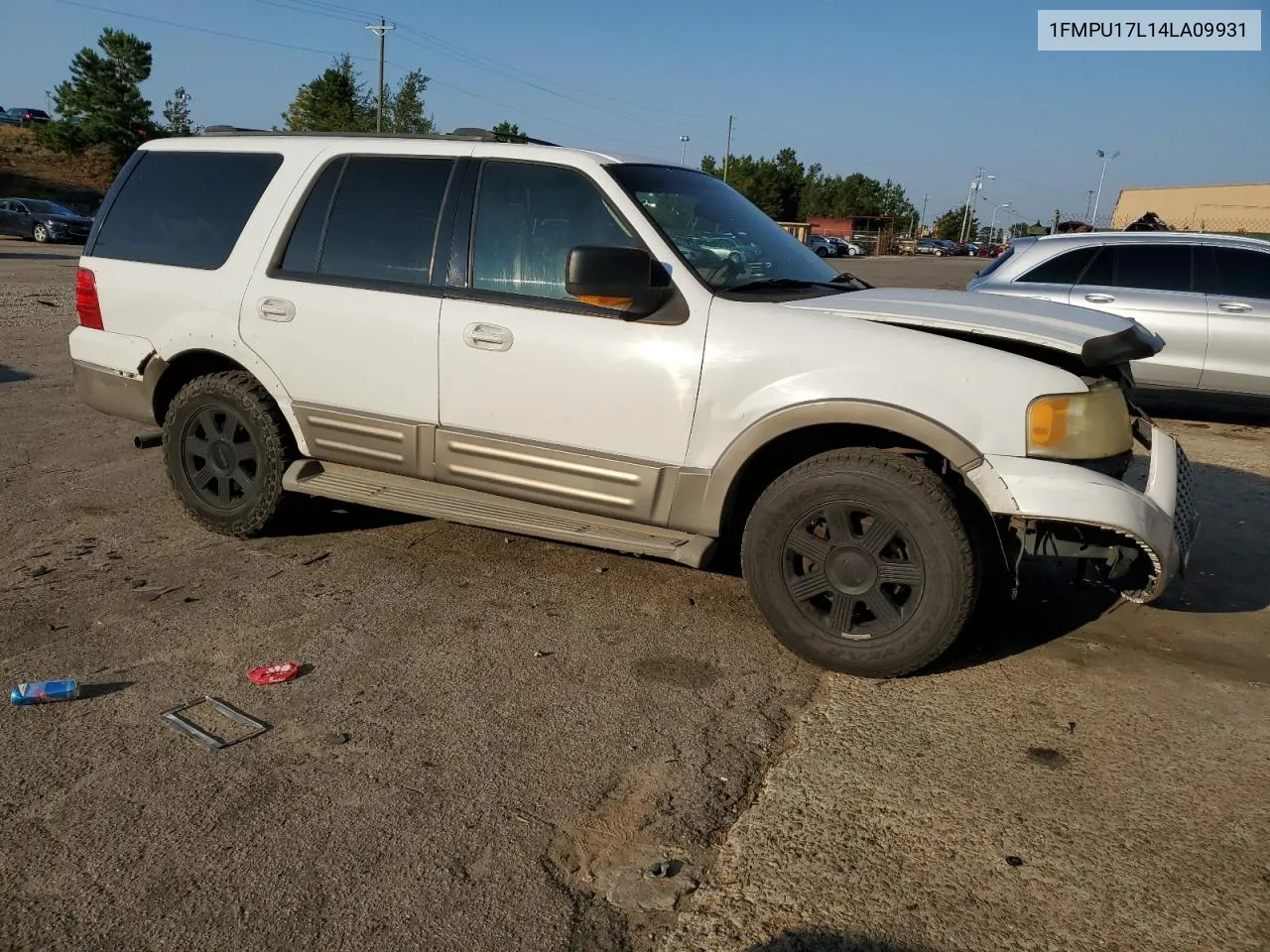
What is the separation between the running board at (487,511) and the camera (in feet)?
12.5

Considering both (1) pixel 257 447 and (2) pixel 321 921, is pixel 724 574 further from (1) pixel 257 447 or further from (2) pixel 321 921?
(2) pixel 321 921

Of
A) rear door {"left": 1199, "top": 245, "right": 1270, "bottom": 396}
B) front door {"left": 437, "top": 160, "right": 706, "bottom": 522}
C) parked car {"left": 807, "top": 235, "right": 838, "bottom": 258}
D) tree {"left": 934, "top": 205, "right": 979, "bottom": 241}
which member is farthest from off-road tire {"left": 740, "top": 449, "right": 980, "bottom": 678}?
tree {"left": 934, "top": 205, "right": 979, "bottom": 241}

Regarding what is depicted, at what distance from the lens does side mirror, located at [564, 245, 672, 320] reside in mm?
3537

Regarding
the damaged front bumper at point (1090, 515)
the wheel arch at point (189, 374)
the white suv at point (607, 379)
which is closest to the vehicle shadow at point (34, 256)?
the white suv at point (607, 379)

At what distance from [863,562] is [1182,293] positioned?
6155 millimetres

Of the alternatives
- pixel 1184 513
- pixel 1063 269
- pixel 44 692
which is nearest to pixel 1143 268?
pixel 1063 269

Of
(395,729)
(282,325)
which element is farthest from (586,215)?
(395,729)

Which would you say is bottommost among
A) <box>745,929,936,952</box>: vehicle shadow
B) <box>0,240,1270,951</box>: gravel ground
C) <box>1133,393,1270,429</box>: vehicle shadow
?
<box>745,929,936,952</box>: vehicle shadow

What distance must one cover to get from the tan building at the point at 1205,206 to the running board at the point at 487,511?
48763mm

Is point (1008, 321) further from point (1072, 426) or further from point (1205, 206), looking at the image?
point (1205, 206)

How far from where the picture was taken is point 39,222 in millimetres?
28266

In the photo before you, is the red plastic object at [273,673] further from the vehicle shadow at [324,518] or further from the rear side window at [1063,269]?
the rear side window at [1063,269]

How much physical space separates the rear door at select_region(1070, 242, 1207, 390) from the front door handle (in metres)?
6.04

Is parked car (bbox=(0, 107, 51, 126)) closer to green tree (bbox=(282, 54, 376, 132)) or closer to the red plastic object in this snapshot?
green tree (bbox=(282, 54, 376, 132))
